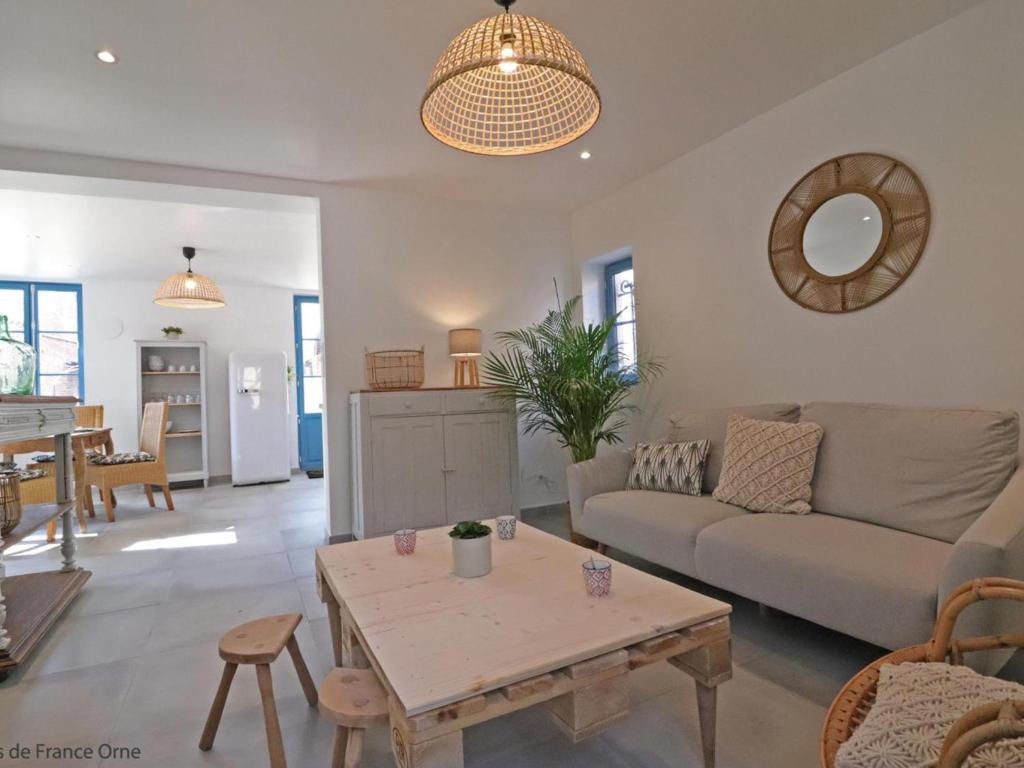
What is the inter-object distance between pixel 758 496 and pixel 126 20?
10.4 ft

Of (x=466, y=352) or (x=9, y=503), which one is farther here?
(x=466, y=352)

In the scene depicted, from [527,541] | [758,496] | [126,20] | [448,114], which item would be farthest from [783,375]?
[126,20]

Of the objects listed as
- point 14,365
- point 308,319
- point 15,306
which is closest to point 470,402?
point 14,365

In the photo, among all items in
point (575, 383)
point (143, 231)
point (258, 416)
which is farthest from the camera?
point (258, 416)

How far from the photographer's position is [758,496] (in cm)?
231

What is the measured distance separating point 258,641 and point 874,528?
6.89 feet

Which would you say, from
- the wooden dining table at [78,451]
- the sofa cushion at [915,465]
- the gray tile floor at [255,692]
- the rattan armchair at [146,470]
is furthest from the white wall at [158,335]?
the sofa cushion at [915,465]

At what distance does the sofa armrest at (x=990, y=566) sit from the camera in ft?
4.36

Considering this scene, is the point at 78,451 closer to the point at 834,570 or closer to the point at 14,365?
the point at 14,365

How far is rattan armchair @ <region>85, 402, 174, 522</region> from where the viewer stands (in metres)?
4.28

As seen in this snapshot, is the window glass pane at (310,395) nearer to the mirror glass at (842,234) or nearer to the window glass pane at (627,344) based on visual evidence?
the window glass pane at (627,344)

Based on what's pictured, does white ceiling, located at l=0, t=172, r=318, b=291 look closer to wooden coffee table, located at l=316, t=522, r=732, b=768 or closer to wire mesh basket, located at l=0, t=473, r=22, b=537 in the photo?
wire mesh basket, located at l=0, t=473, r=22, b=537

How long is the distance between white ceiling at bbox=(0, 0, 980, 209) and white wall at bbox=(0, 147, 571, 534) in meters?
0.27

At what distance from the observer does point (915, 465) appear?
6.48 ft
